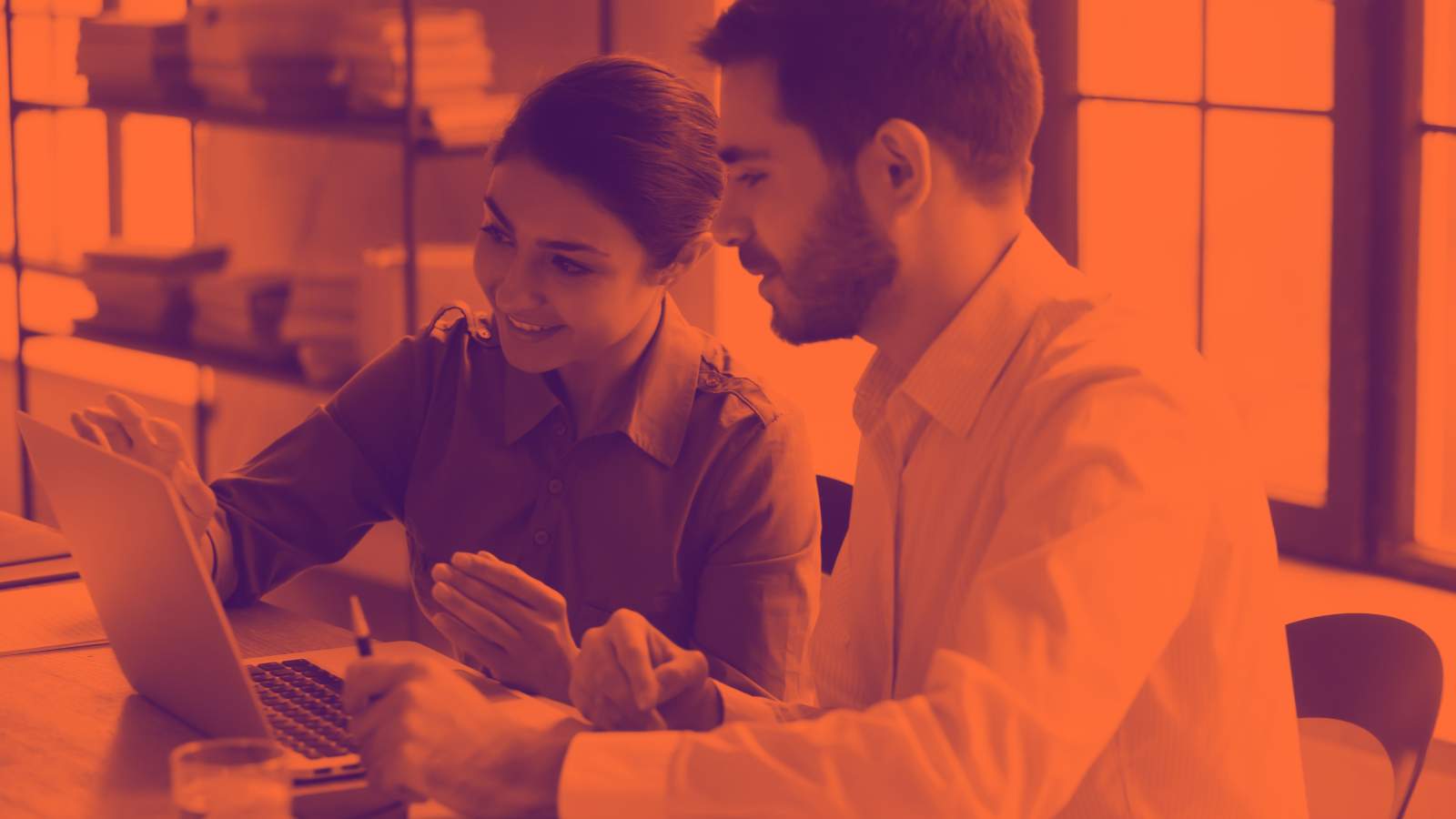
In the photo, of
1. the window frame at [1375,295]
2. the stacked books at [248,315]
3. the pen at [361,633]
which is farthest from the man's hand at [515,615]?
the stacked books at [248,315]

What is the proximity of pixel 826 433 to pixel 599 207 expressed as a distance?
1.36 metres

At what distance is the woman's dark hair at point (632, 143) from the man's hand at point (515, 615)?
1.41ft

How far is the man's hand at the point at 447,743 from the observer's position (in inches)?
45.7

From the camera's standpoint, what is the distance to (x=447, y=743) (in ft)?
3.88

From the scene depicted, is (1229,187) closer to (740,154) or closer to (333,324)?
(740,154)

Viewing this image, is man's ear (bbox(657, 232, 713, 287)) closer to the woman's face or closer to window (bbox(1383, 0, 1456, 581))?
the woman's face

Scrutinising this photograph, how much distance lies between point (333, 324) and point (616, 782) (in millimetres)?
2516

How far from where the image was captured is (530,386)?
77.6 inches

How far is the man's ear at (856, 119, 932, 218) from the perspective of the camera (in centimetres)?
131

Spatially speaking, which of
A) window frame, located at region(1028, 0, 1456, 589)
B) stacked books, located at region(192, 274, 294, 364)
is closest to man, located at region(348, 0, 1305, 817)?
window frame, located at region(1028, 0, 1456, 589)

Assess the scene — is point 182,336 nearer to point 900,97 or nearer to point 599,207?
point 599,207

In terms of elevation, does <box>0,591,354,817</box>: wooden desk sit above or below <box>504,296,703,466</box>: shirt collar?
below

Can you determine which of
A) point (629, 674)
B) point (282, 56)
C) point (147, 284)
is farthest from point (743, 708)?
point (147, 284)

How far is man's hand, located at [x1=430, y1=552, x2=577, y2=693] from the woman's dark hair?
43cm
